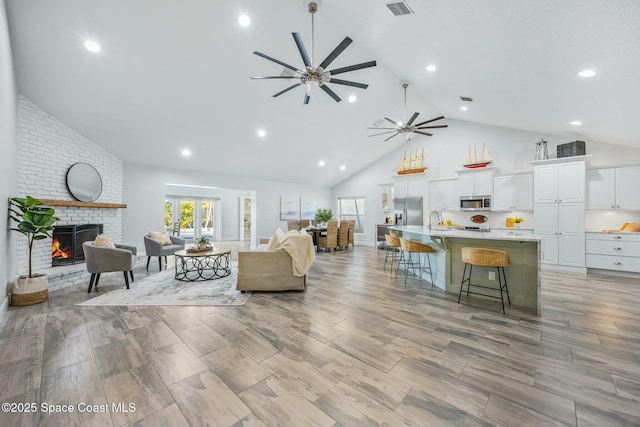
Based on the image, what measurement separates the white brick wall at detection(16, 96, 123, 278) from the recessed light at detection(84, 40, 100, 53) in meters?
1.86

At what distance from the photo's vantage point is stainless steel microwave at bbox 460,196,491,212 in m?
6.72

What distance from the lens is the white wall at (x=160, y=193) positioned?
6.51m

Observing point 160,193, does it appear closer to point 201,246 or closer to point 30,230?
point 201,246

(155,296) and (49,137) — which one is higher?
(49,137)

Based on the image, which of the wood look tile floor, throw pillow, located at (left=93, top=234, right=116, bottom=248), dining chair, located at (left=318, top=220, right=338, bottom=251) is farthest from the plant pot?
dining chair, located at (left=318, top=220, right=338, bottom=251)

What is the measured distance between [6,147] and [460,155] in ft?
30.8

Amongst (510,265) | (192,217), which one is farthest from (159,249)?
(510,265)

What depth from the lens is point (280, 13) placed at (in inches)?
138

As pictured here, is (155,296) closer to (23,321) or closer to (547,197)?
(23,321)

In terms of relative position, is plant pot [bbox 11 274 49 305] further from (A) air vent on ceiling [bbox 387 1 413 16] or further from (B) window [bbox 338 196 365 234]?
(B) window [bbox 338 196 365 234]

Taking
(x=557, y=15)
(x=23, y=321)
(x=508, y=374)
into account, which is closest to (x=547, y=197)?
(x=557, y=15)

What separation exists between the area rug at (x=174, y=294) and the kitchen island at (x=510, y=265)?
10.1 ft

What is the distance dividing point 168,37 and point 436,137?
741 centimetres

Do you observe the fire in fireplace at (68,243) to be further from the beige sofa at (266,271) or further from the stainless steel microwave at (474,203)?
the stainless steel microwave at (474,203)
